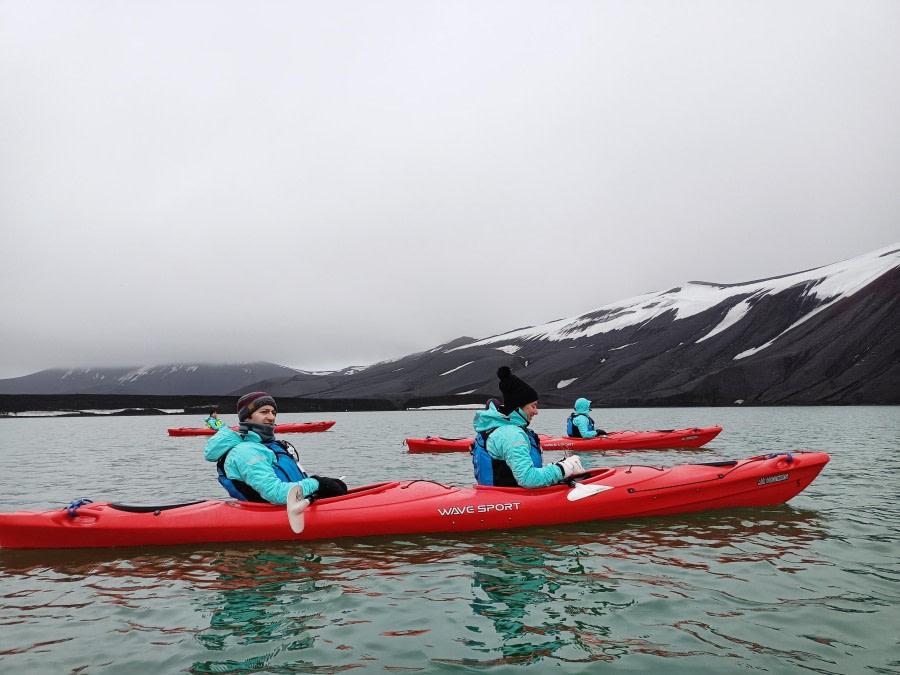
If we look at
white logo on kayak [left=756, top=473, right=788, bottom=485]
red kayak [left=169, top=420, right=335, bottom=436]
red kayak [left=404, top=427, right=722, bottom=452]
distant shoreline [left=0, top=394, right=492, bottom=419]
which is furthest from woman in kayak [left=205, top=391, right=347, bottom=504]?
distant shoreline [left=0, top=394, right=492, bottom=419]

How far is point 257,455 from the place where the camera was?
348 inches

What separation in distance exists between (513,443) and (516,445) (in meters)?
0.06

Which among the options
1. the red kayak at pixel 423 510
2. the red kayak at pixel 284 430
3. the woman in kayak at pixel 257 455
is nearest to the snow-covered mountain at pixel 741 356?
the red kayak at pixel 284 430

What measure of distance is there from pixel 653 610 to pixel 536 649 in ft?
5.39

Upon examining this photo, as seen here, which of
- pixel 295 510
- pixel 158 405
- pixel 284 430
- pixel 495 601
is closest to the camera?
pixel 495 601

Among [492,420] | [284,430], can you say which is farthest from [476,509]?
[284,430]

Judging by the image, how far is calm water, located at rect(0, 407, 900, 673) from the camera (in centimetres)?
523

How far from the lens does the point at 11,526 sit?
9148 mm

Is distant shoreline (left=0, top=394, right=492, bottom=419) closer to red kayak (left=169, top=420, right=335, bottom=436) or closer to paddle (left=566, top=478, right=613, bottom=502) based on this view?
red kayak (left=169, top=420, right=335, bottom=436)

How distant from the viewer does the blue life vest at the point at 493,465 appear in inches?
394

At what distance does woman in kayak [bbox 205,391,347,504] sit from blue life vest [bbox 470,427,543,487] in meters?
2.80

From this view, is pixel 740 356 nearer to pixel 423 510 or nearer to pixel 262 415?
pixel 423 510

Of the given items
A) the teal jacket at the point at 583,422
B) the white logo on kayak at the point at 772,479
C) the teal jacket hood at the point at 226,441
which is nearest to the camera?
the teal jacket hood at the point at 226,441

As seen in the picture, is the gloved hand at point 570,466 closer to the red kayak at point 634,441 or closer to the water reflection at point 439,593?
the water reflection at point 439,593
